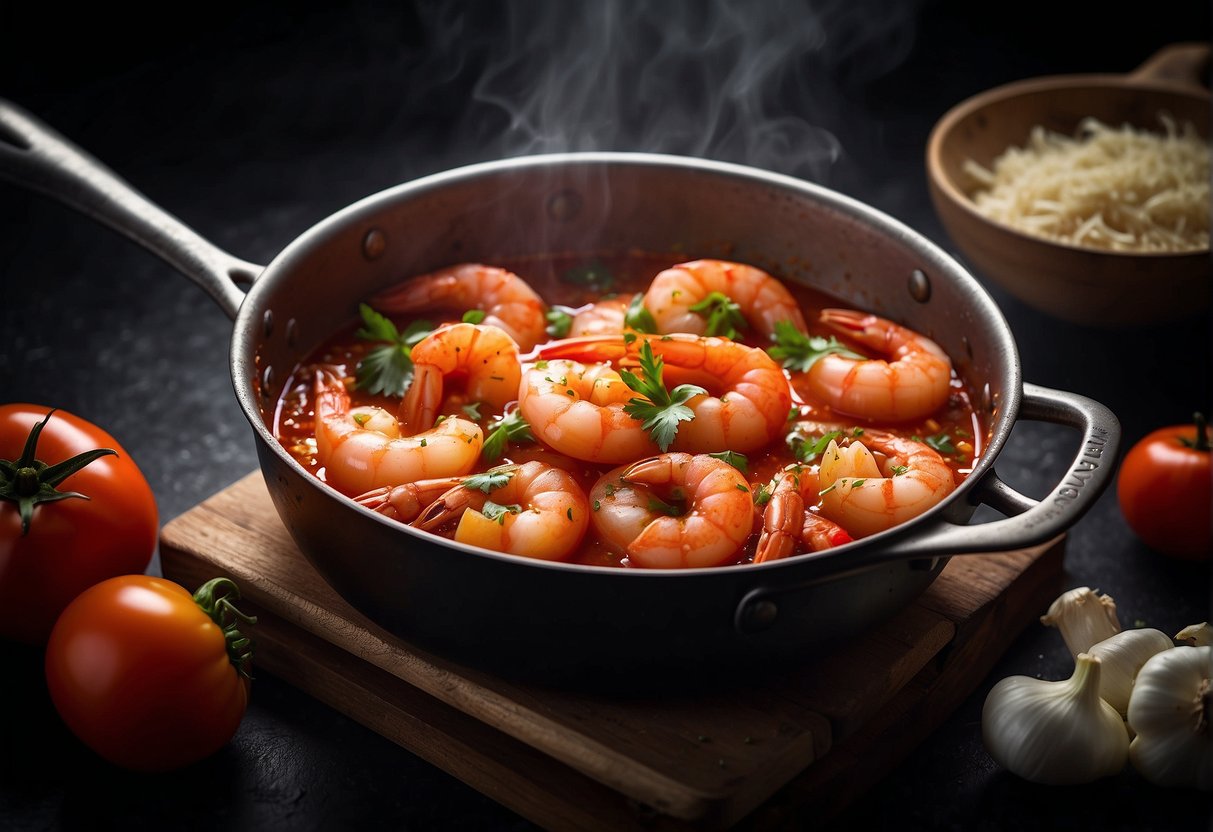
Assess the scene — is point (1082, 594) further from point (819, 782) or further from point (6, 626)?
point (6, 626)

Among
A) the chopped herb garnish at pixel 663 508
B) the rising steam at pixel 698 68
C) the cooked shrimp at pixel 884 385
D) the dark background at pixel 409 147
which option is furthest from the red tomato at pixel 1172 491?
the rising steam at pixel 698 68

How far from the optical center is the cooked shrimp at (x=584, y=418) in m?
2.36

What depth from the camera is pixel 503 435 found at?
248 centimetres

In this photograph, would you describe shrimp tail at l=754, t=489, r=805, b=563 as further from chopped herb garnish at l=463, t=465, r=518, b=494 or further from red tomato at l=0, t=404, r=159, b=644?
red tomato at l=0, t=404, r=159, b=644

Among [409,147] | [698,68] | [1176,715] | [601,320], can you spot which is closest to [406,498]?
[601,320]

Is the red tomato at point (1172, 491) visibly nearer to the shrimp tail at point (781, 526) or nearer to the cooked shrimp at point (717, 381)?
the cooked shrimp at point (717, 381)

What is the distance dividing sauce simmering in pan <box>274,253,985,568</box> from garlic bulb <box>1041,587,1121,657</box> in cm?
30

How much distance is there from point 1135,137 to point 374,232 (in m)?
2.03

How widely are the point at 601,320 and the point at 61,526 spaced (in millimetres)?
1103

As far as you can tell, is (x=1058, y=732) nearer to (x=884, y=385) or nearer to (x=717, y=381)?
(x=884, y=385)

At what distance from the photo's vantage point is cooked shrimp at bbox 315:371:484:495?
7.66 ft

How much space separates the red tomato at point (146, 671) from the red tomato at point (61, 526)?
0.16m

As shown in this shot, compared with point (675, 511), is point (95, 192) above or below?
above

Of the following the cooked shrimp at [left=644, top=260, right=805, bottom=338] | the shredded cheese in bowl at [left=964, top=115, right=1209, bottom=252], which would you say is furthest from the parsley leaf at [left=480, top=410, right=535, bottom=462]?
the shredded cheese in bowl at [left=964, top=115, right=1209, bottom=252]
